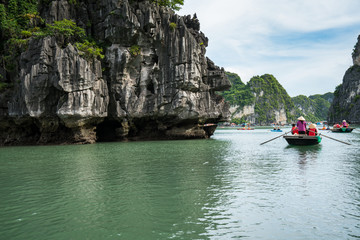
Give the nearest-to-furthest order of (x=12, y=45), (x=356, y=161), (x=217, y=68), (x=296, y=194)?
(x=296, y=194) < (x=356, y=161) < (x=12, y=45) < (x=217, y=68)

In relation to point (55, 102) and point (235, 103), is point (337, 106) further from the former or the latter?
point (55, 102)

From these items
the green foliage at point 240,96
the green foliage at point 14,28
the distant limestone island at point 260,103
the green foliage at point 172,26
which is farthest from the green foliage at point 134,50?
the green foliage at point 240,96

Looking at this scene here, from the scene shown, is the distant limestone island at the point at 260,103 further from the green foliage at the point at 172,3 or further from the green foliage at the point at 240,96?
the green foliage at the point at 172,3

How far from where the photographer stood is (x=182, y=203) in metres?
7.24

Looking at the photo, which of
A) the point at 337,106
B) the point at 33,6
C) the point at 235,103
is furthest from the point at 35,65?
the point at 235,103

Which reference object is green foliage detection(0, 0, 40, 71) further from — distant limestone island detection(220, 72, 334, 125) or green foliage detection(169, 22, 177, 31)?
distant limestone island detection(220, 72, 334, 125)

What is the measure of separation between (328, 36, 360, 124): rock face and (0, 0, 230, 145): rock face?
67129 millimetres

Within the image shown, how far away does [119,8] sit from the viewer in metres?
28.4

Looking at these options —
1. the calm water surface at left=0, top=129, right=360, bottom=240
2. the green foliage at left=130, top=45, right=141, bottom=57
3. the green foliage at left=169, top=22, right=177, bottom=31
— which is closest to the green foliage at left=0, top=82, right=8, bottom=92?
the green foliage at left=130, top=45, right=141, bottom=57

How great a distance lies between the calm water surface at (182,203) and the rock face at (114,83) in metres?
14.6

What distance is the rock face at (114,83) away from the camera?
25.0 meters

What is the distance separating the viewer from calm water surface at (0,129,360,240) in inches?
217

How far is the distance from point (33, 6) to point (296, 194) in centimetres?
3343

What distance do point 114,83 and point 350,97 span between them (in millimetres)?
84340
